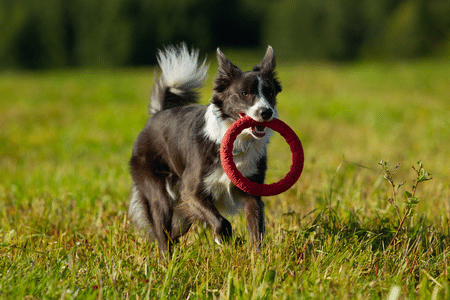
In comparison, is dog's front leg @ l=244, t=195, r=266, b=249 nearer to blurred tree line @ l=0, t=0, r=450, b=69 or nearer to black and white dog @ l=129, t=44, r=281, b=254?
black and white dog @ l=129, t=44, r=281, b=254

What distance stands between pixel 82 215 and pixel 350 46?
25073mm

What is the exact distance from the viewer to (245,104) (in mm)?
2953

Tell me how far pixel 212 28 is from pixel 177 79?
2609 cm

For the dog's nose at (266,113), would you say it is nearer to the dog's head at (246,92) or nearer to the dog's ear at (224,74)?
the dog's head at (246,92)

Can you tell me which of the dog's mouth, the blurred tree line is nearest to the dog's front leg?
the dog's mouth

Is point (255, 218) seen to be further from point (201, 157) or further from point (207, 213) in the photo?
point (201, 157)

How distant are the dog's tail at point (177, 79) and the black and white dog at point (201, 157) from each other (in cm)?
1

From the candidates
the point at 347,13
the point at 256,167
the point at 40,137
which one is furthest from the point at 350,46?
the point at 256,167

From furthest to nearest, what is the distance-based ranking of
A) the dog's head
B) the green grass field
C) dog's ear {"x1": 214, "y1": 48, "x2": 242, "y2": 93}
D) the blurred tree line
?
the blurred tree line → dog's ear {"x1": 214, "y1": 48, "x2": 242, "y2": 93} → the dog's head → the green grass field

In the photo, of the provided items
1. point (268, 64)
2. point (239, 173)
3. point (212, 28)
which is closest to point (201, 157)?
point (239, 173)

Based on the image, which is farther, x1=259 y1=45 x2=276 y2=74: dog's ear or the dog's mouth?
x1=259 y1=45 x2=276 y2=74: dog's ear

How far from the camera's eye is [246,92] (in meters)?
2.99

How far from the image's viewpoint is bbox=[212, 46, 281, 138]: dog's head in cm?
288

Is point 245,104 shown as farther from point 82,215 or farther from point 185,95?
point 82,215
